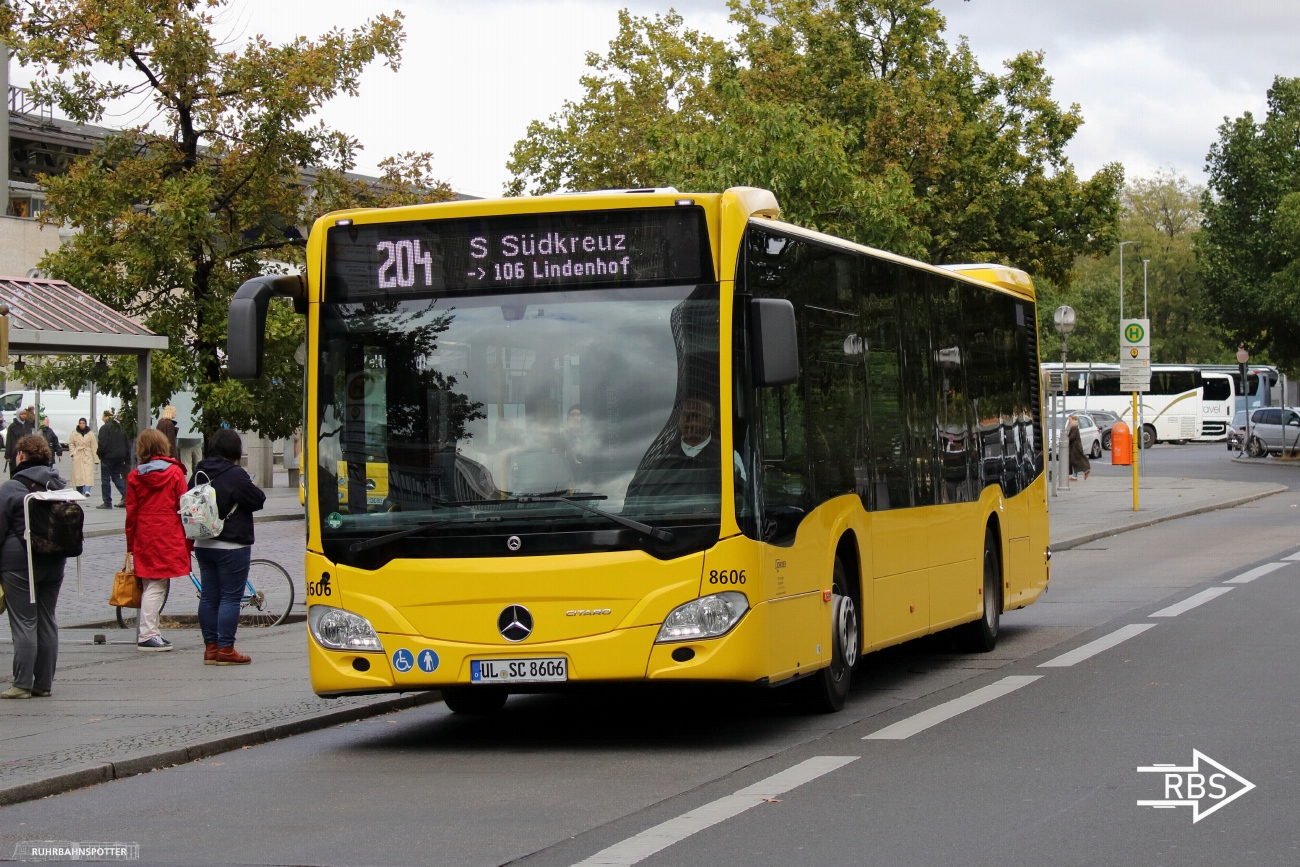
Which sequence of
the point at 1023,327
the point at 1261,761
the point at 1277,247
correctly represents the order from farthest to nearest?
1. the point at 1277,247
2. the point at 1023,327
3. the point at 1261,761

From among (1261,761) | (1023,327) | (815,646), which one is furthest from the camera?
(1023,327)

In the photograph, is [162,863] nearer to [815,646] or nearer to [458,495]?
[458,495]

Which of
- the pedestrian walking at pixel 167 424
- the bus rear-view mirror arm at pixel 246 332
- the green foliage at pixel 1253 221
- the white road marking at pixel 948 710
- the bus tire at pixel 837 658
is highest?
the green foliage at pixel 1253 221

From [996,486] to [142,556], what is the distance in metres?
6.71

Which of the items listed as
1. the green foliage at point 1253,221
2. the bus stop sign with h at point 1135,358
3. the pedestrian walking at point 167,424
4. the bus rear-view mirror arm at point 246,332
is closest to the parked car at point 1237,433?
the green foliage at point 1253,221

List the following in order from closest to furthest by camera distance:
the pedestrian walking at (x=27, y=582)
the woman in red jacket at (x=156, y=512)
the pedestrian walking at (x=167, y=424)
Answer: the pedestrian walking at (x=27, y=582)
the woman in red jacket at (x=156, y=512)
the pedestrian walking at (x=167, y=424)

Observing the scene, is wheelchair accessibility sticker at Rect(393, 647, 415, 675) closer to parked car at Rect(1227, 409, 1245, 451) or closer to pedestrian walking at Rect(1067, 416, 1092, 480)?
pedestrian walking at Rect(1067, 416, 1092, 480)

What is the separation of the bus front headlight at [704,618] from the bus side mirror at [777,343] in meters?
1.11

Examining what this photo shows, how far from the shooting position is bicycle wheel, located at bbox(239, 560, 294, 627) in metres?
16.4

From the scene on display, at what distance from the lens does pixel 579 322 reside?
925 cm

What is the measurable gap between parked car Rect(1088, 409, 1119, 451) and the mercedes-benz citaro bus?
2363 inches

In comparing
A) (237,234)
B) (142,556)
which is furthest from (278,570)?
(237,234)

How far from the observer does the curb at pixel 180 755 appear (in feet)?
27.7

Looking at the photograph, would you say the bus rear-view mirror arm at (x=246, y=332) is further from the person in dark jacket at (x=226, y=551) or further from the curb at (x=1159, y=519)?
the curb at (x=1159, y=519)
